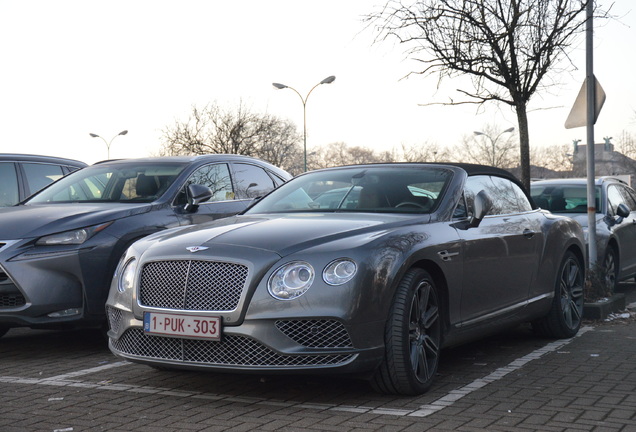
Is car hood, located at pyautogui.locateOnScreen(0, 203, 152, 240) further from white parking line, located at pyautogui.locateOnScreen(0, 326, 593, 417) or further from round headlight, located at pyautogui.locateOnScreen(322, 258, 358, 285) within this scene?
round headlight, located at pyautogui.locateOnScreen(322, 258, 358, 285)

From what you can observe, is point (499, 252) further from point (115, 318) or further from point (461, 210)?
point (115, 318)

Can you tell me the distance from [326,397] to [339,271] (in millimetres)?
904

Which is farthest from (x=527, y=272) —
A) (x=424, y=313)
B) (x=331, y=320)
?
(x=331, y=320)

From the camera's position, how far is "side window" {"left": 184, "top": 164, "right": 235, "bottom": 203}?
843cm

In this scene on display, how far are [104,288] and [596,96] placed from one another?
5.94m

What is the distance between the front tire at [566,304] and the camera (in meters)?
7.70

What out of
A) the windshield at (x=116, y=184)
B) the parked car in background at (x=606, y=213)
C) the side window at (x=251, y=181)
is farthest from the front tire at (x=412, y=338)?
the parked car in background at (x=606, y=213)

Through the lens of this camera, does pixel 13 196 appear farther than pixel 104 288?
Yes

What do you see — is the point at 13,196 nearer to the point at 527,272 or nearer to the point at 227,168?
the point at 227,168

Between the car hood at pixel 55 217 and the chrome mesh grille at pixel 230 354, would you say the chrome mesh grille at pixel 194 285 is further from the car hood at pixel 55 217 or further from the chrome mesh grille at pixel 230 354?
the car hood at pixel 55 217

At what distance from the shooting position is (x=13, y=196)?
30.9 ft

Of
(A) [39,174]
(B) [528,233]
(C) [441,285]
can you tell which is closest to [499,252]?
(B) [528,233]

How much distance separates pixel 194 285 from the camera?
5.16 metres

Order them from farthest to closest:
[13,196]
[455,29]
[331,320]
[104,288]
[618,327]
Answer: [455,29] → [13,196] → [618,327] → [104,288] → [331,320]
